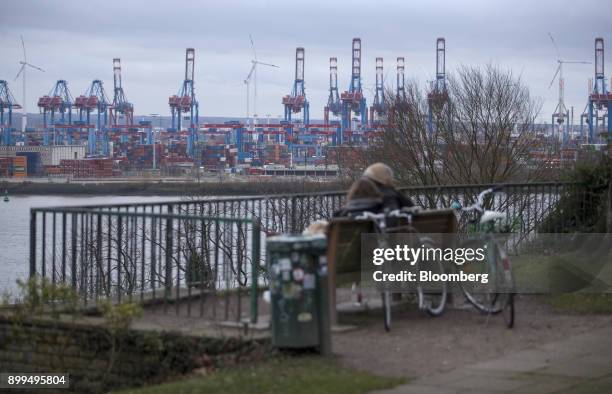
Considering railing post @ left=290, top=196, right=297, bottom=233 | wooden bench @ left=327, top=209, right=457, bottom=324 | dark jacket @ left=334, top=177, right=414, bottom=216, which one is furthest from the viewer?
railing post @ left=290, top=196, right=297, bottom=233

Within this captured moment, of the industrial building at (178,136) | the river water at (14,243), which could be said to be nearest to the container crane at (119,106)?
the industrial building at (178,136)

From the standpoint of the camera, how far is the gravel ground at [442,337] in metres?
8.49

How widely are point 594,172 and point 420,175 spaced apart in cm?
1498

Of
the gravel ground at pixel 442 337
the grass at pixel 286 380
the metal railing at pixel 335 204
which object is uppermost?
the metal railing at pixel 335 204

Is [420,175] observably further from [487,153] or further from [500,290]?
[500,290]

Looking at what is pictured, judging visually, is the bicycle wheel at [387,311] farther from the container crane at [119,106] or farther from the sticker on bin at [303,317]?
the container crane at [119,106]

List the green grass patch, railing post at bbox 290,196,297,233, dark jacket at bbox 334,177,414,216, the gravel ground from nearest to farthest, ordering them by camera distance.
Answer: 1. the gravel ground
2. dark jacket at bbox 334,177,414,216
3. the green grass patch
4. railing post at bbox 290,196,297,233

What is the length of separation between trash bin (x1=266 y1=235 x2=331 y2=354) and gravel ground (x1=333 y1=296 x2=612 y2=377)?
17.0 inches

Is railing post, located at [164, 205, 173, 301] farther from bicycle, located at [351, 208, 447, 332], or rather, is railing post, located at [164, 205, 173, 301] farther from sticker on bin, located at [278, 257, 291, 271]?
sticker on bin, located at [278, 257, 291, 271]

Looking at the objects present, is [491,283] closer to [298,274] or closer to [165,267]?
[298,274]

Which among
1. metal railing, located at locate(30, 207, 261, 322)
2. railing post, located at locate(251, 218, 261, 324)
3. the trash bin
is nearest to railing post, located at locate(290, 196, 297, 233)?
metal railing, located at locate(30, 207, 261, 322)

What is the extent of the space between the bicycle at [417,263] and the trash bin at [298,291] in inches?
52.9

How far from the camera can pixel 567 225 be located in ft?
53.9

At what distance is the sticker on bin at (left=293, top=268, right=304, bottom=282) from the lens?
834 centimetres
